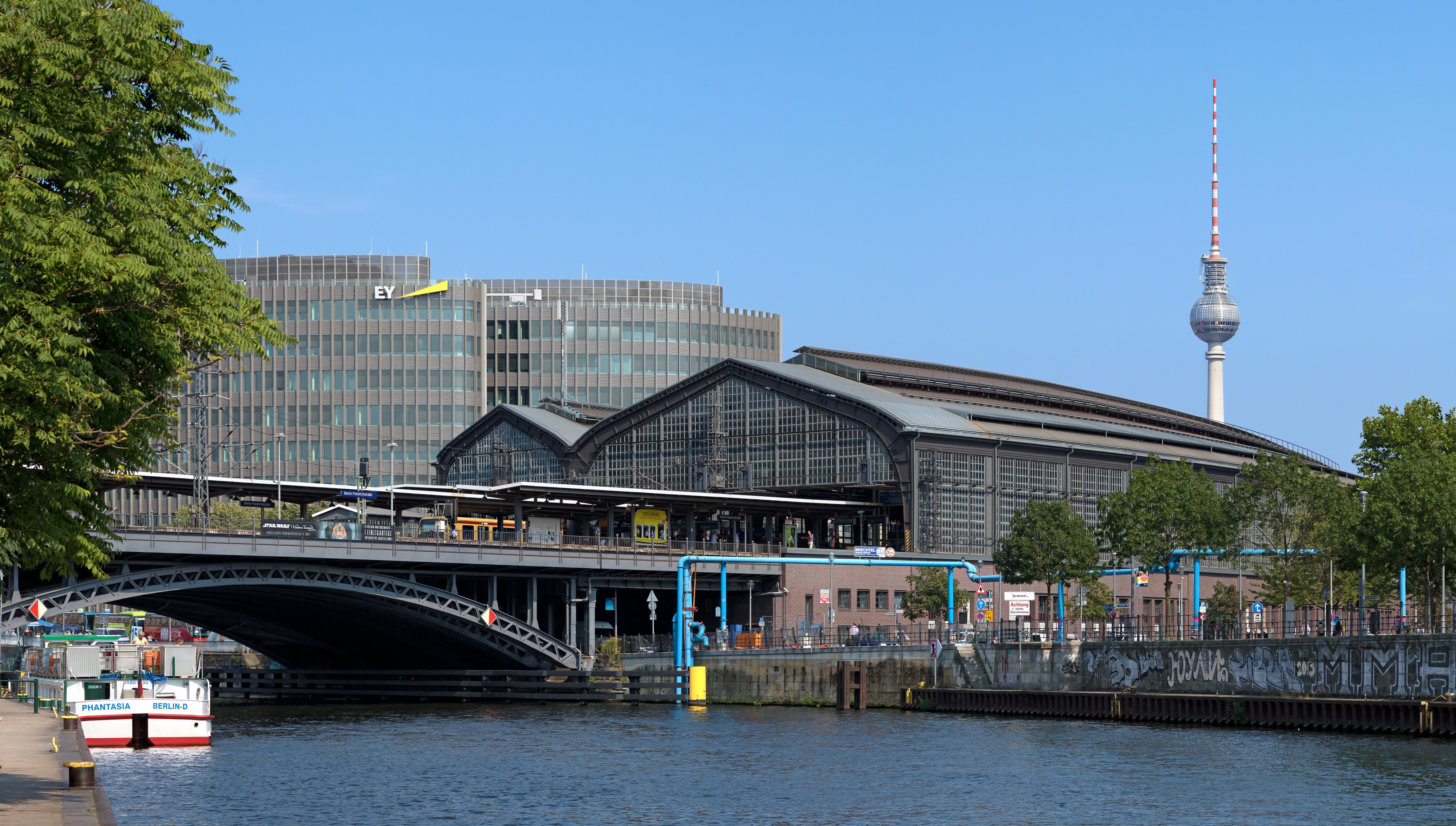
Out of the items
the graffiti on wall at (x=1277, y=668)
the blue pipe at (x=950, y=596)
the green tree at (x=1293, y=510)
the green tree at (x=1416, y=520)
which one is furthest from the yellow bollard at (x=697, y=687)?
the green tree at (x=1416, y=520)

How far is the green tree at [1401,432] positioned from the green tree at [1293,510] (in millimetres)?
3021

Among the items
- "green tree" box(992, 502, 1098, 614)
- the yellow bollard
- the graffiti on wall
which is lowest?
the yellow bollard

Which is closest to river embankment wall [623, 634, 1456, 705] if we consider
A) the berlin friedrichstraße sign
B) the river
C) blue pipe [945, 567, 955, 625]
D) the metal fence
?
the metal fence

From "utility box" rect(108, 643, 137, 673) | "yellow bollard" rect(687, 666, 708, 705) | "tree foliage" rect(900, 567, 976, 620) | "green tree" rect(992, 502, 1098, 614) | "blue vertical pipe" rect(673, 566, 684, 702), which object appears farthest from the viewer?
"tree foliage" rect(900, 567, 976, 620)

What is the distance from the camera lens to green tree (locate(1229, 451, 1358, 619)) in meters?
109

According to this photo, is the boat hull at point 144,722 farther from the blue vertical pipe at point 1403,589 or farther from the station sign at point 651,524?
the blue vertical pipe at point 1403,589

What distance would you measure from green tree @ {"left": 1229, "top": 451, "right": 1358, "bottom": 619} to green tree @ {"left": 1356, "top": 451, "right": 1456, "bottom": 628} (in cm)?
1194

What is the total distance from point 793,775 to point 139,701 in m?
28.3

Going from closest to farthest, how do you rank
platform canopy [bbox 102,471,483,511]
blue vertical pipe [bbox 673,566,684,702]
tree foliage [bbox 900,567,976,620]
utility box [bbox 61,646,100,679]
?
1. utility box [bbox 61,646,100,679]
2. platform canopy [bbox 102,471,483,511]
3. blue vertical pipe [bbox 673,566,684,702]
4. tree foliage [bbox 900,567,976,620]

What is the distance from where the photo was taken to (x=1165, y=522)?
108 m

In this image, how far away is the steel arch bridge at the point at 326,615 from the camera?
95.3 m

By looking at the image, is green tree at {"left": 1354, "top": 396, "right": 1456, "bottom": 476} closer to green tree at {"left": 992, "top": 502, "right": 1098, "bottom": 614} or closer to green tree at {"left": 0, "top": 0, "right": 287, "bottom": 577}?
green tree at {"left": 992, "top": 502, "right": 1098, "bottom": 614}

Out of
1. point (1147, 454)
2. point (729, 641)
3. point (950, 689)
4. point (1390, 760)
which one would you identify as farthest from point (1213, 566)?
point (1390, 760)

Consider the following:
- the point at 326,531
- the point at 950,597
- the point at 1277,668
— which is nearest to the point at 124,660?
the point at 326,531
